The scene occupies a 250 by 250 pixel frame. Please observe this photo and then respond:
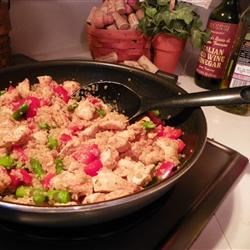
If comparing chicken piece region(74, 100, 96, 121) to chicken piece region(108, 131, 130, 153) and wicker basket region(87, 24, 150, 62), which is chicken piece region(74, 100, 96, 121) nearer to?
chicken piece region(108, 131, 130, 153)

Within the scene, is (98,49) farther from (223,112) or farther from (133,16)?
(223,112)

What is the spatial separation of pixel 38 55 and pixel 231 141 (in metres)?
0.79

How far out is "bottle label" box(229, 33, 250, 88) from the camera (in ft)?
3.27

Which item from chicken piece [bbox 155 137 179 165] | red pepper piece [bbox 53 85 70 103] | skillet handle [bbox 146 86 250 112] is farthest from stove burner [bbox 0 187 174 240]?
red pepper piece [bbox 53 85 70 103]

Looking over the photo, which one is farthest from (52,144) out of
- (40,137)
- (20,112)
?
(20,112)

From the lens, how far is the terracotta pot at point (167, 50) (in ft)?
3.83

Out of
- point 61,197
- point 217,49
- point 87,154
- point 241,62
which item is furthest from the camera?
point 217,49

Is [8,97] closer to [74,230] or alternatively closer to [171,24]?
[74,230]

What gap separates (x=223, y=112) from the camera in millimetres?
1085

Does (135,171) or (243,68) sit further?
(243,68)

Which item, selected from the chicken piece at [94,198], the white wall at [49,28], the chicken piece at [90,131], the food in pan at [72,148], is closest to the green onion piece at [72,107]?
the food in pan at [72,148]

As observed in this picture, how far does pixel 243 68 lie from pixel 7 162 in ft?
2.37

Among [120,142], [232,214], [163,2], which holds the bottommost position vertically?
[232,214]

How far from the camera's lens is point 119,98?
2.86 ft
